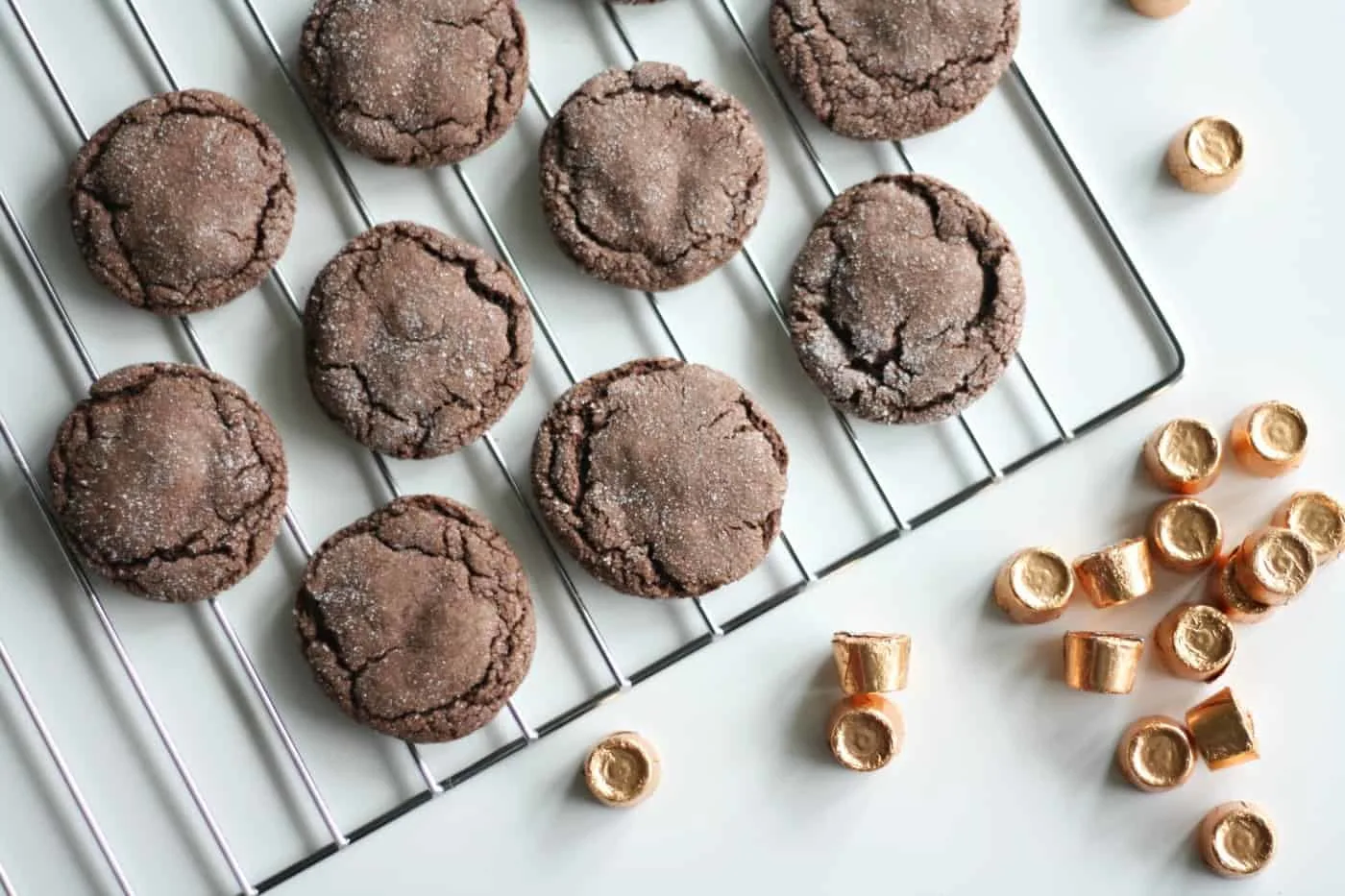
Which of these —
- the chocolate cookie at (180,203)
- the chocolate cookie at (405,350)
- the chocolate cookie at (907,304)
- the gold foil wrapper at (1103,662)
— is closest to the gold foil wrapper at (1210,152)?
the chocolate cookie at (907,304)

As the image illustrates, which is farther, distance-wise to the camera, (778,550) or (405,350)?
(778,550)

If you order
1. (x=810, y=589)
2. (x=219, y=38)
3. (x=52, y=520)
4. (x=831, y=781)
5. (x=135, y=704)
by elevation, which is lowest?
(x=831, y=781)

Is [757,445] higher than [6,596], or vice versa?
[6,596]

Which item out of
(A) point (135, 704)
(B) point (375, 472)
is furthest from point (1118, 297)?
(A) point (135, 704)

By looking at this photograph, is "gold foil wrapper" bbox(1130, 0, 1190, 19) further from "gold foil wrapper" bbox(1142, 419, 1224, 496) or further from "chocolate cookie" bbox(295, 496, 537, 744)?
"chocolate cookie" bbox(295, 496, 537, 744)

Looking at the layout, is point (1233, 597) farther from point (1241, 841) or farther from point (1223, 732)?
point (1241, 841)

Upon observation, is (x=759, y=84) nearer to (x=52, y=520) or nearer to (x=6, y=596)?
(x=52, y=520)

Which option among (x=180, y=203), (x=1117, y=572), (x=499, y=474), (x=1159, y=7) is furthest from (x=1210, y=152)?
(x=180, y=203)
